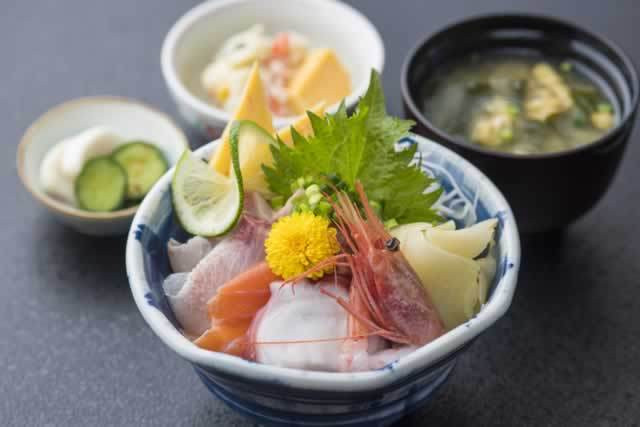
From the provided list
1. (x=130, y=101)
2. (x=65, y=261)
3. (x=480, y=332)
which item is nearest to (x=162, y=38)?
(x=130, y=101)

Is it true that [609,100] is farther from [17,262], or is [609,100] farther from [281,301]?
→ [17,262]

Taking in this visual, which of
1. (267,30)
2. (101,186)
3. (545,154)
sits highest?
(545,154)

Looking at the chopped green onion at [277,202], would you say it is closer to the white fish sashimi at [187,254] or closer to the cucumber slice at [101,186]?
the white fish sashimi at [187,254]

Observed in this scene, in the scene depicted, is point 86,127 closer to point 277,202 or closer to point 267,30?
point 267,30

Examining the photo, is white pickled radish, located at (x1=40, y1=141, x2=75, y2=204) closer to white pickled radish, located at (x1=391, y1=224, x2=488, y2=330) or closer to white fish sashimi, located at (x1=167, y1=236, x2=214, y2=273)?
white fish sashimi, located at (x1=167, y1=236, x2=214, y2=273)

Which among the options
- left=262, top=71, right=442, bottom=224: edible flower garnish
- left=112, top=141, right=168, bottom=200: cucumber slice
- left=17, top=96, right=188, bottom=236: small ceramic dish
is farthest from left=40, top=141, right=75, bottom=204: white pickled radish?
left=262, top=71, right=442, bottom=224: edible flower garnish

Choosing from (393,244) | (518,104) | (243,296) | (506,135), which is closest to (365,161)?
(393,244)
